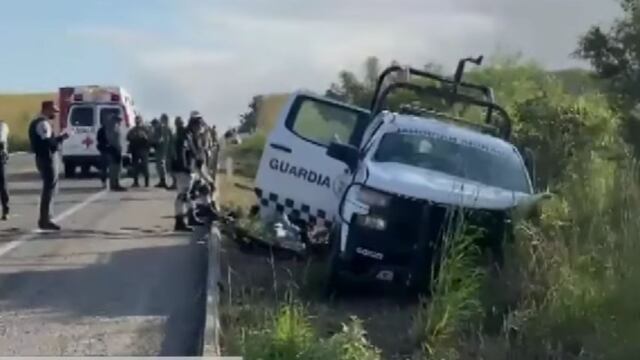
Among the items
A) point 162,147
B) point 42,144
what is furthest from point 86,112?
point 42,144

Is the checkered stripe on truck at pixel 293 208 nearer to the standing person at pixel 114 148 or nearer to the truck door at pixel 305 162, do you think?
the truck door at pixel 305 162

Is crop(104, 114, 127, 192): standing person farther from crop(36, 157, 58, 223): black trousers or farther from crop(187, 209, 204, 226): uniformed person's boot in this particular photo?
crop(36, 157, 58, 223): black trousers

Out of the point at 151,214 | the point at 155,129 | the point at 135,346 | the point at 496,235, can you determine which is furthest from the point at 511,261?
the point at 155,129

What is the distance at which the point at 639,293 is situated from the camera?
10.1m

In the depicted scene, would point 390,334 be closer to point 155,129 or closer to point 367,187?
point 367,187

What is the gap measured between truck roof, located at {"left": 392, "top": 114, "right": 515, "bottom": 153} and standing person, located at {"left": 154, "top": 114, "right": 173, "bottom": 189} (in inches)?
643

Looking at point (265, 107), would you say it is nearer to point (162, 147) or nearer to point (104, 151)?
point (162, 147)

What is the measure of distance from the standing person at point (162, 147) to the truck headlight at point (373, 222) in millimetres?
18386

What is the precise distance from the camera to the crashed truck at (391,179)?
1324 centimetres

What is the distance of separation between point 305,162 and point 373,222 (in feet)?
11.2

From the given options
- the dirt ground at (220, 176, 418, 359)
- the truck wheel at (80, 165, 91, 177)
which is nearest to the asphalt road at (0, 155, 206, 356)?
the dirt ground at (220, 176, 418, 359)

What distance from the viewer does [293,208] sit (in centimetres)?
1670

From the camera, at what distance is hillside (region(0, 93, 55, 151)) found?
8112 cm

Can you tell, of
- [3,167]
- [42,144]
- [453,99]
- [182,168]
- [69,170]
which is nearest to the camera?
[453,99]
